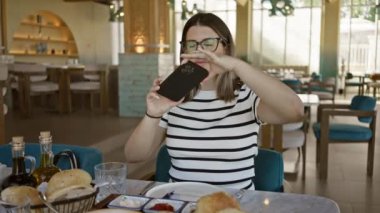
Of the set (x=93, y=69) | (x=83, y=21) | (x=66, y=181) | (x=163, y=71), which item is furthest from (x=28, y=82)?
(x=66, y=181)

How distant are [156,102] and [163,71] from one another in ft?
19.7

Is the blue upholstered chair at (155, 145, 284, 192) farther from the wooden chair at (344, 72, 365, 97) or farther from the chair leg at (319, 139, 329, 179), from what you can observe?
the wooden chair at (344, 72, 365, 97)

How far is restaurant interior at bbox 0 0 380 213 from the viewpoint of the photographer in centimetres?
391

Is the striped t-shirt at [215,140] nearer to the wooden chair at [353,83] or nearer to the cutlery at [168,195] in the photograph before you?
the cutlery at [168,195]

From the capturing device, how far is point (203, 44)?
1404 mm

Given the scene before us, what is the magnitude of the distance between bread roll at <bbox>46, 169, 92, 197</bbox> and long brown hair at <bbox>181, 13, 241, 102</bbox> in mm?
749

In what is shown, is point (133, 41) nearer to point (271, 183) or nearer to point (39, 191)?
point (271, 183)

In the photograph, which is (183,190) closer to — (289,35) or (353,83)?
(353,83)

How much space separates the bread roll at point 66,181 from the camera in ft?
2.85

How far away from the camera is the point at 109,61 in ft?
46.4

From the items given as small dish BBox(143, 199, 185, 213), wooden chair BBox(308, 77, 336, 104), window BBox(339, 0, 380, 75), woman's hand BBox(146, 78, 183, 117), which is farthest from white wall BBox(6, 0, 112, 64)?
small dish BBox(143, 199, 185, 213)

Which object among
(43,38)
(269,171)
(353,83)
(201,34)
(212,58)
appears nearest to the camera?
(212,58)

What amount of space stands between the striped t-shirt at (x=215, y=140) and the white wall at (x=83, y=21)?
9223 mm

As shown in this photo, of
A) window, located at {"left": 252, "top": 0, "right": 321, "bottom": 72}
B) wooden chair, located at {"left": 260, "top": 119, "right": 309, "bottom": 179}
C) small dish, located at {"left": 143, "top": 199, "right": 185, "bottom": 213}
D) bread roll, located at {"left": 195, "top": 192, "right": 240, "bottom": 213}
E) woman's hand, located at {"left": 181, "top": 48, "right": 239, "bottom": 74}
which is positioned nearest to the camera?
bread roll, located at {"left": 195, "top": 192, "right": 240, "bottom": 213}
